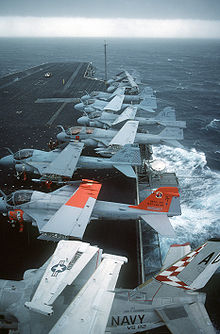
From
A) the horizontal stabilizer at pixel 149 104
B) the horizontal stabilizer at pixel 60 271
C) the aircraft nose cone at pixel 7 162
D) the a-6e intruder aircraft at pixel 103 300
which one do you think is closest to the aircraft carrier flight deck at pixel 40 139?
the aircraft nose cone at pixel 7 162

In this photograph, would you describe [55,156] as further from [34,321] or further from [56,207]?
[34,321]

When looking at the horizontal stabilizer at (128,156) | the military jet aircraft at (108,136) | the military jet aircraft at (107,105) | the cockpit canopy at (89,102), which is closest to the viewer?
the horizontal stabilizer at (128,156)

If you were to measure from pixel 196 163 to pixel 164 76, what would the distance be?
77882 mm

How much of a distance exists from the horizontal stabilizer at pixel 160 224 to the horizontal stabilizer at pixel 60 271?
5.50 meters

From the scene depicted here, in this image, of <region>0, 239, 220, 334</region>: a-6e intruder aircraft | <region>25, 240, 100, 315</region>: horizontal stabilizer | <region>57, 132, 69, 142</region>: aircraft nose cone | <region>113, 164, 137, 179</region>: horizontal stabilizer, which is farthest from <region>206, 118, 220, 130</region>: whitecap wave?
<region>0, 239, 220, 334</region>: a-6e intruder aircraft

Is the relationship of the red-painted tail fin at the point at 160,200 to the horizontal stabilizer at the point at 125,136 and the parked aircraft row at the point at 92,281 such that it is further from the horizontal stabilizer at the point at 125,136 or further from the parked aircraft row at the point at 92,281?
the horizontal stabilizer at the point at 125,136

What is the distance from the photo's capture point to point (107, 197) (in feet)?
81.7

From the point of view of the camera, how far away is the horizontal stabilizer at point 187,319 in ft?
36.5

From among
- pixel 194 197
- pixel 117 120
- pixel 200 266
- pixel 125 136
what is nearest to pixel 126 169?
pixel 125 136

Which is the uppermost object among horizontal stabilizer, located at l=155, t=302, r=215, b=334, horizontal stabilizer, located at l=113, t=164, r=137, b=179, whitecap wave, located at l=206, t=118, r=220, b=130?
whitecap wave, located at l=206, t=118, r=220, b=130

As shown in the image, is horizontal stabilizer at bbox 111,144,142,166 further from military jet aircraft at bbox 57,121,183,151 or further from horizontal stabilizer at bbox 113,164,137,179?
military jet aircraft at bbox 57,121,183,151

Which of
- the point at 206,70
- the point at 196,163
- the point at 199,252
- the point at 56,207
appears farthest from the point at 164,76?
the point at 199,252

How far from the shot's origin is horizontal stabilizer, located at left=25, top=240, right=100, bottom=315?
11102 mm

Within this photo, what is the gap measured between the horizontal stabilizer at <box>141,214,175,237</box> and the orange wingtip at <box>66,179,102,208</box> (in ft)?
16.0
